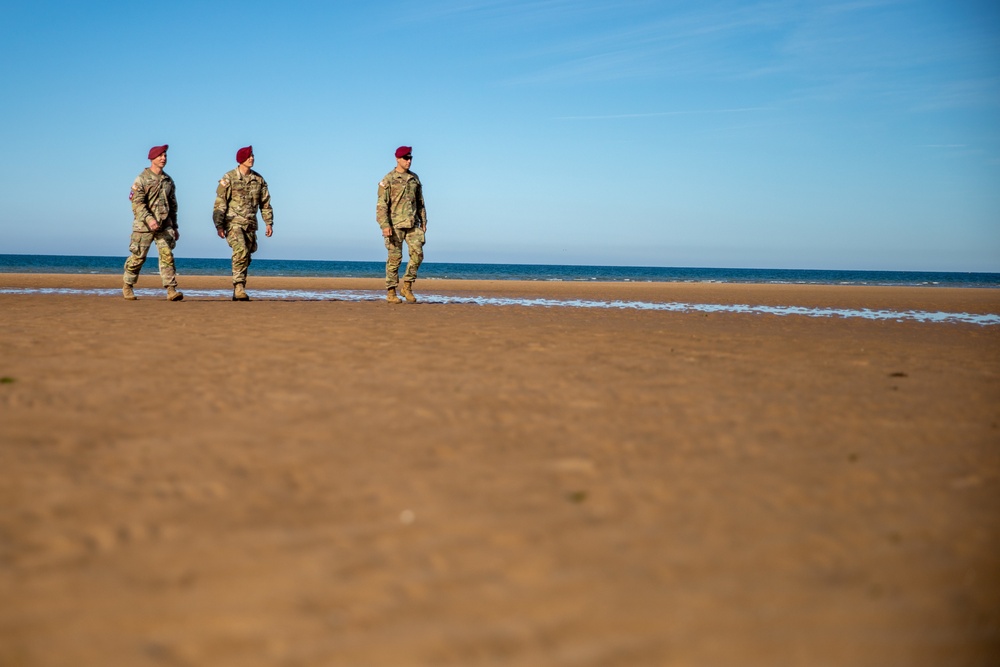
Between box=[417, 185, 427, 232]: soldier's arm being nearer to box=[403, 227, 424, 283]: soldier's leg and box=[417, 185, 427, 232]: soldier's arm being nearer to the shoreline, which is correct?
box=[403, 227, 424, 283]: soldier's leg

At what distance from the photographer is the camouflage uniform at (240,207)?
1421 cm

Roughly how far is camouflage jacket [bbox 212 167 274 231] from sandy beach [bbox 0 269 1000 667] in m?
8.07

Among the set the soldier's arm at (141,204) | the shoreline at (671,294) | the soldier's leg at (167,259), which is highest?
the soldier's arm at (141,204)

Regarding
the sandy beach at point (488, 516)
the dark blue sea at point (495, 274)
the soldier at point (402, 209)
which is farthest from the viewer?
the dark blue sea at point (495, 274)

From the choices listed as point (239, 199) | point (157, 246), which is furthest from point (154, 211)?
point (239, 199)

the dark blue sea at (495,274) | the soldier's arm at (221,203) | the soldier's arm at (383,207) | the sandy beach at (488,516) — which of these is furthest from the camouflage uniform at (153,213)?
the dark blue sea at (495,274)

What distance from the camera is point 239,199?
14227 mm

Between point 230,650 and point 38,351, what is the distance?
6019 millimetres

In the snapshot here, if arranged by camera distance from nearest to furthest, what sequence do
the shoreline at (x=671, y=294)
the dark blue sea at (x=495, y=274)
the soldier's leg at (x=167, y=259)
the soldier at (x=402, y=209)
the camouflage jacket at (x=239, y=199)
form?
the soldier's leg at (x=167, y=259) < the camouflage jacket at (x=239, y=199) < the soldier at (x=402, y=209) < the shoreline at (x=671, y=294) < the dark blue sea at (x=495, y=274)

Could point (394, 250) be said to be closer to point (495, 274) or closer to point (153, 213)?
point (153, 213)

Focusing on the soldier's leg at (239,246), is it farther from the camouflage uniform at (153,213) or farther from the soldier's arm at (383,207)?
the soldier's arm at (383,207)

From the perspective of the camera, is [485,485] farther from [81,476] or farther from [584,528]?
[81,476]

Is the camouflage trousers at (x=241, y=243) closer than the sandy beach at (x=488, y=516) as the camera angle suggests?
No

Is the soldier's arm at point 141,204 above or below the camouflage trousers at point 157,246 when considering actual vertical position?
above
